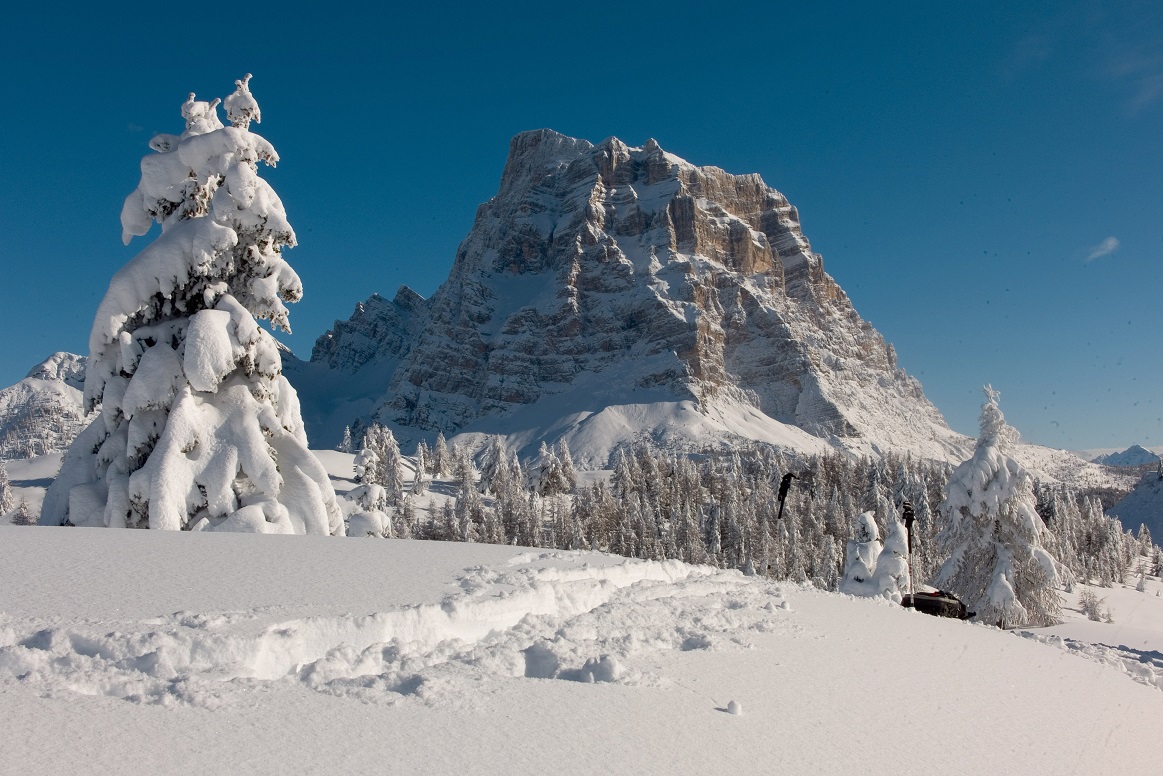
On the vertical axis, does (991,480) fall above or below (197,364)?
below

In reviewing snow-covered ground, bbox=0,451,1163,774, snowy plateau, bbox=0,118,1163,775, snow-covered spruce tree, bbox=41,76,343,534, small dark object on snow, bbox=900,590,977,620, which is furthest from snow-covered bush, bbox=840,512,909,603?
snow-covered spruce tree, bbox=41,76,343,534

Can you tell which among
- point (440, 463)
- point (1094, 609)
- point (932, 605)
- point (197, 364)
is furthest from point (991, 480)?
point (440, 463)

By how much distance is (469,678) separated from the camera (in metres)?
4.22

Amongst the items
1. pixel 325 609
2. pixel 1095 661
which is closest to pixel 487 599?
pixel 325 609

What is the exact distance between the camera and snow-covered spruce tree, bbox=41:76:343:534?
1117 cm

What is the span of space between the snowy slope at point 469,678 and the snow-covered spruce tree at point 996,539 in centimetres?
1828

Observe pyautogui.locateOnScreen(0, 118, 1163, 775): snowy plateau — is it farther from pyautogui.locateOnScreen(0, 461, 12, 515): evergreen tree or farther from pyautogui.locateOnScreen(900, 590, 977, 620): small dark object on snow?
pyautogui.locateOnScreen(0, 461, 12, 515): evergreen tree

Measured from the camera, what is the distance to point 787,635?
20.7 feet

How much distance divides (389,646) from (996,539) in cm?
2572

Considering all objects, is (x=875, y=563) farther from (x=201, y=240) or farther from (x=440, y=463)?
(x=440, y=463)

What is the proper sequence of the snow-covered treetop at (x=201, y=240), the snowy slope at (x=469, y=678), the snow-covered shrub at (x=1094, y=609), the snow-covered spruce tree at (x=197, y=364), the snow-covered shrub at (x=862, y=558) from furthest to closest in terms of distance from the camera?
the snow-covered shrub at (x=1094, y=609) → the snow-covered shrub at (x=862, y=558) → the snow-covered treetop at (x=201, y=240) → the snow-covered spruce tree at (x=197, y=364) → the snowy slope at (x=469, y=678)

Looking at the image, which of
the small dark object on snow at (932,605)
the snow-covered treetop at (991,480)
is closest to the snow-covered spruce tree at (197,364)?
the small dark object on snow at (932,605)

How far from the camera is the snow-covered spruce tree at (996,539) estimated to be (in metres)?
23.4

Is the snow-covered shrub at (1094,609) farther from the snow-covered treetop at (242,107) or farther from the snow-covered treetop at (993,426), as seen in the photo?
the snow-covered treetop at (242,107)
